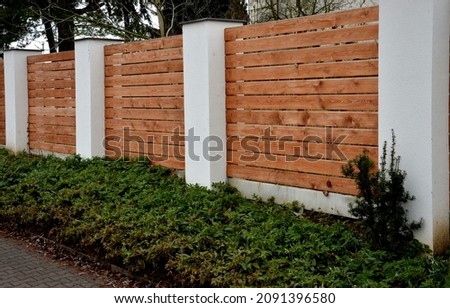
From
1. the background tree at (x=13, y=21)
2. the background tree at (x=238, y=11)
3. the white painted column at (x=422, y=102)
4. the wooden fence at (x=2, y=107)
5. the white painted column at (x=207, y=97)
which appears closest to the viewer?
the white painted column at (x=422, y=102)

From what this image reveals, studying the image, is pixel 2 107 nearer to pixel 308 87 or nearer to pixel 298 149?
pixel 298 149

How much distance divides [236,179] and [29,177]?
3.31 m

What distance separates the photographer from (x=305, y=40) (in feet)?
22.1

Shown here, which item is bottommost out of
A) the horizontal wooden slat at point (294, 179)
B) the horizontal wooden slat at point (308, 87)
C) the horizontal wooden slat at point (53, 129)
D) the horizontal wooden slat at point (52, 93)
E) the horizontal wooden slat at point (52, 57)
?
the horizontal wooden slat at point (294, 179)

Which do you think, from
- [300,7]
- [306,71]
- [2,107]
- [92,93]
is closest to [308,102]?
[306,71]

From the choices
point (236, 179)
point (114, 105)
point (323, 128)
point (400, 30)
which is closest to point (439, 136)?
point (400, 30)

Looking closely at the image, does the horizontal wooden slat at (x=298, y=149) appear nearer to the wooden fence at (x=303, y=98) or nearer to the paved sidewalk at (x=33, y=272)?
the wooden fence at (x=303, y=98)

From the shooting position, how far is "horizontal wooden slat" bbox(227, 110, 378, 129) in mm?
6152

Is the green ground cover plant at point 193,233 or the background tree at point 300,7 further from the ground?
the background tree at point 300,7

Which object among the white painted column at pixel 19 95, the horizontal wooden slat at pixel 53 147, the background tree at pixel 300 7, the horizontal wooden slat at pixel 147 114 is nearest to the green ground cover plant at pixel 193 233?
the horizontal wooden slat at pixel 147 114

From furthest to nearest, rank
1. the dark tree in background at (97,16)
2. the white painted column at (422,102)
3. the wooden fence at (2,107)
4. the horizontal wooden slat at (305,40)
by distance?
1. the dark tree in background at (97,16)
2. the wooden fence at (2,107)
3. the horizontal wooden slat at (305,40)
4. the white painted column at (422,102)

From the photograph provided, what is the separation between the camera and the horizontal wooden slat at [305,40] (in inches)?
240
